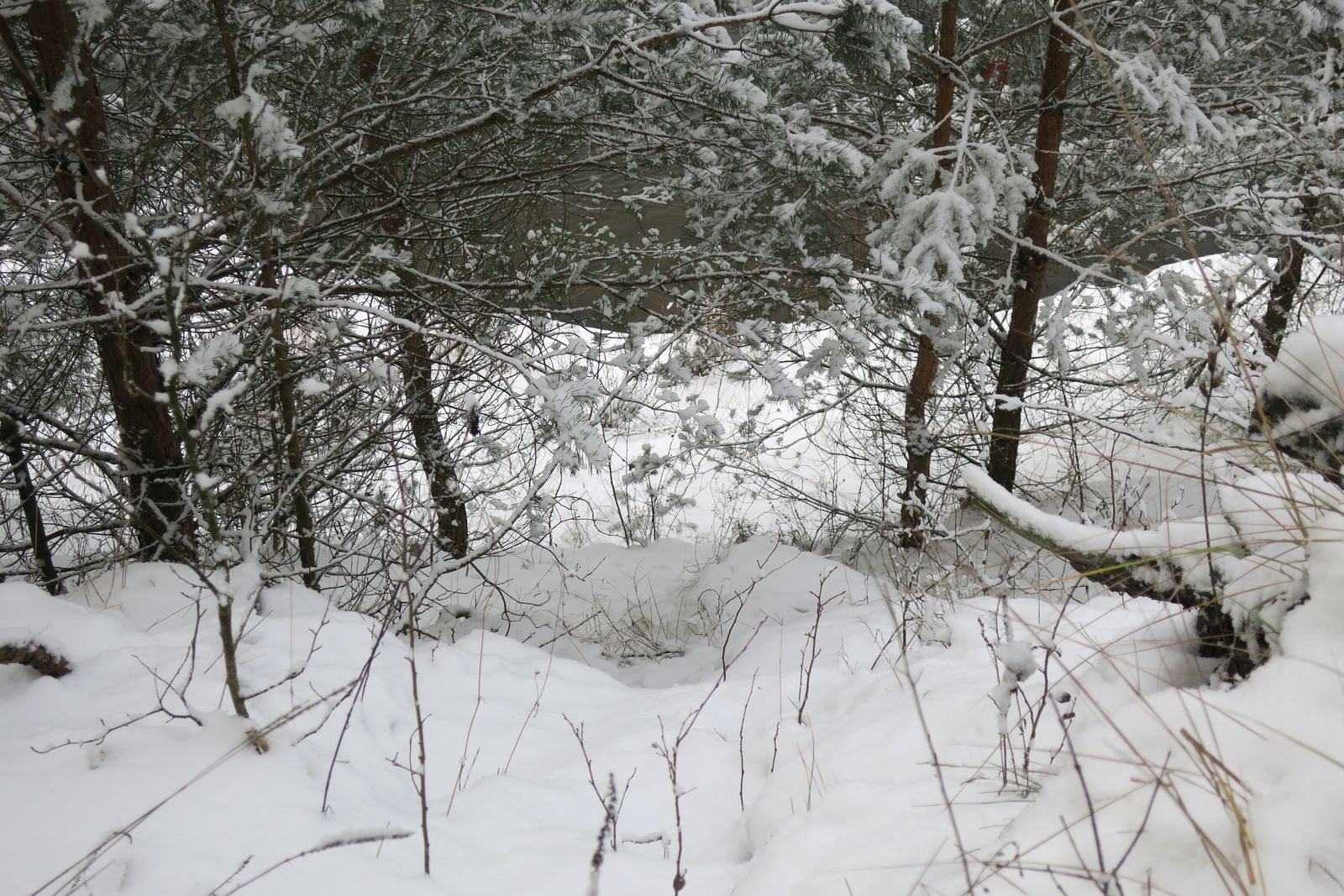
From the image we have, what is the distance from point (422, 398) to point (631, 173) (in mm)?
1951

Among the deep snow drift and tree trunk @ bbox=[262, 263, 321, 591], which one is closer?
the deep snow drift

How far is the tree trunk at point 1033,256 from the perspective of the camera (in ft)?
16.2

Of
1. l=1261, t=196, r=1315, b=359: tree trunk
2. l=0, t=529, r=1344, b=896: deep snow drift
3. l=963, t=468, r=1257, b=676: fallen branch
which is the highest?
l=1261, t=196, r=1315, b=359: tree trunk

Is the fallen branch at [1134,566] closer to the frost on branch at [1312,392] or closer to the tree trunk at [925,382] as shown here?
the frost on branch at [1312,392]

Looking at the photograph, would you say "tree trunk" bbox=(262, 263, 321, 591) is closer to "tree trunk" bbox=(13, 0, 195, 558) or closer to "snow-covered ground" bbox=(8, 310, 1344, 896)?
"tree trunk" bbox=(13, 0, 195, 558)

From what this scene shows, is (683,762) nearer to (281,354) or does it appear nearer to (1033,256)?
(281,354)

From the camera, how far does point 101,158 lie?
10.4ft

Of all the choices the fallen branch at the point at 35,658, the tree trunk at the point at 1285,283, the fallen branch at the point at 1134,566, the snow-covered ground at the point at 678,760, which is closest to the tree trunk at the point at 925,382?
the snow-covered ground at the point at 678,760

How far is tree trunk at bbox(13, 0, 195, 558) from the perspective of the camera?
9.52ft

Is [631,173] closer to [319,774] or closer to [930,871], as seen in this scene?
[319,774]

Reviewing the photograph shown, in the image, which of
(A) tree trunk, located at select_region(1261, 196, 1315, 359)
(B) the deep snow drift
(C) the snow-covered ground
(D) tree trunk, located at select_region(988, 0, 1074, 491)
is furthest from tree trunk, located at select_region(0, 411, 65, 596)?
(A) tree trunk, located at select_region(1261, 196, 1315, 359)

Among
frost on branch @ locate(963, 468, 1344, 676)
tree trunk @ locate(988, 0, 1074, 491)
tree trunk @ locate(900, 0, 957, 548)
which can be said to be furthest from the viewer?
tree trunk @ locate(988, 0, 1074, 491)

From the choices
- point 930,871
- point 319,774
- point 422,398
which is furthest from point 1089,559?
point 422,398

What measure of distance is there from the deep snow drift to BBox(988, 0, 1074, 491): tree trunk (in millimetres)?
2703
